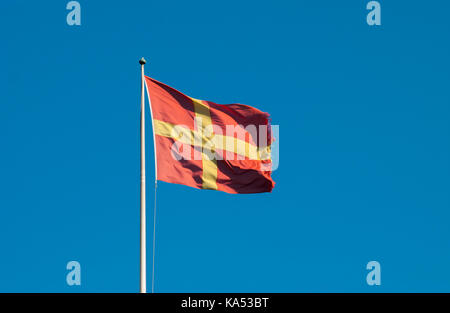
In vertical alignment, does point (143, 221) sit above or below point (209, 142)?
below

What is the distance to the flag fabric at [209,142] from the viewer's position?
1032 inches

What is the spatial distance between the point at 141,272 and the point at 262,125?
8644 millimetres

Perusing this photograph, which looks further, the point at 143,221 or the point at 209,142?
the point at 209,142

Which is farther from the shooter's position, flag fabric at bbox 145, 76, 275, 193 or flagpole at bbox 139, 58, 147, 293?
flag fabric at bbox 145, 76, 275, 193

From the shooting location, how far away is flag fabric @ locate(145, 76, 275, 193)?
26.2 m

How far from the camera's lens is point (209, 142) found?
2791cm

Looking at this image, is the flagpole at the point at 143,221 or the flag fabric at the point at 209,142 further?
the flag fabric at the point at 209,142
